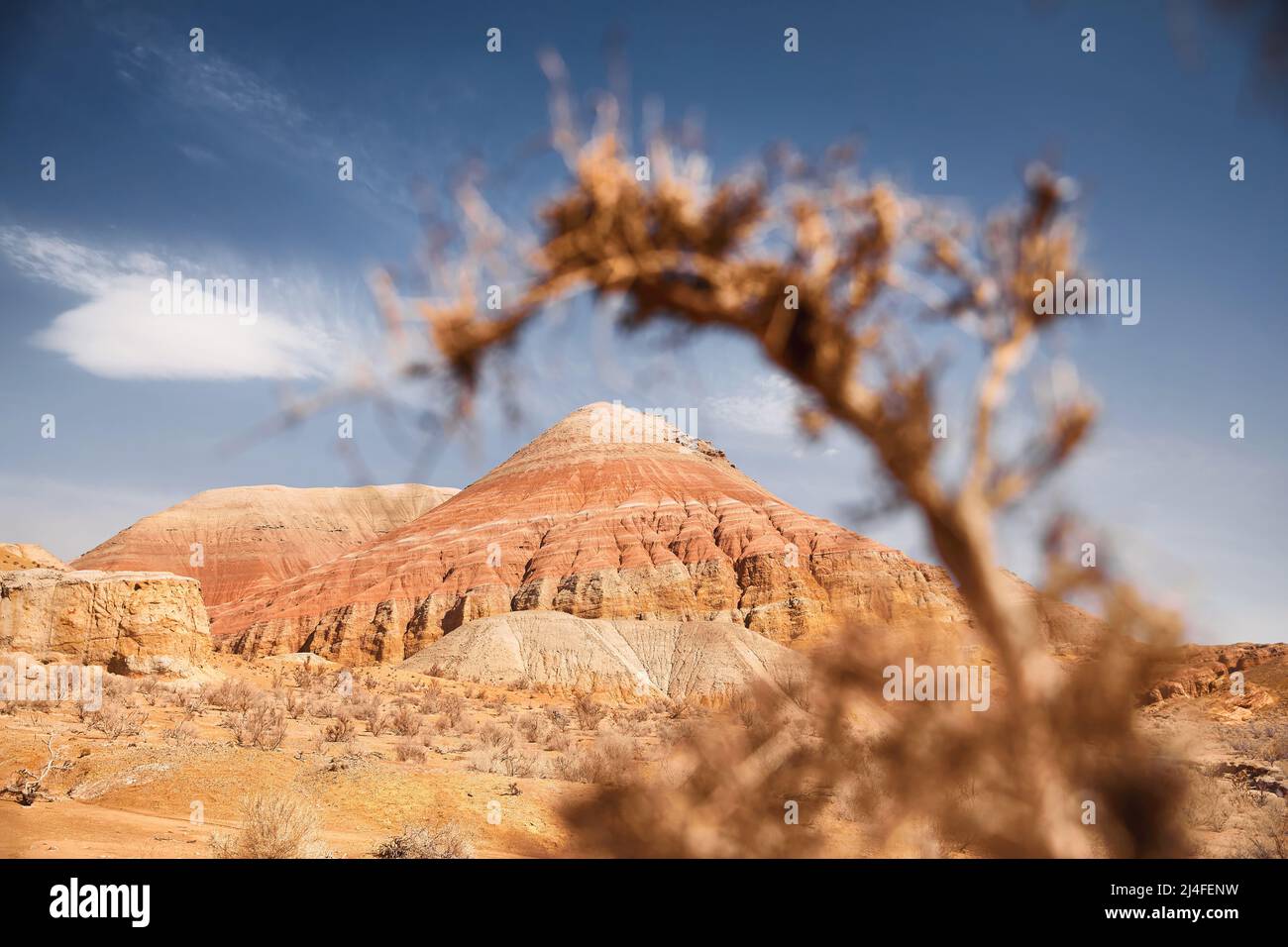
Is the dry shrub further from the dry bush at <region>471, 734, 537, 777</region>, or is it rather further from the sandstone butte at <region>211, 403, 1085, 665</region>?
the sandstone butte at <region>211, 403, 1085, 665</region>

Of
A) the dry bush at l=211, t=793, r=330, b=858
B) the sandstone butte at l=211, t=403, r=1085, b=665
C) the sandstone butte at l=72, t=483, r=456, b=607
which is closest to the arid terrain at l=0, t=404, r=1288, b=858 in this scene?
the dry bush at l=211, t=793, r=330, b=858

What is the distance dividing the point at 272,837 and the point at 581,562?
43.6 m

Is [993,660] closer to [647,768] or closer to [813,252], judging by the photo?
[813,252]

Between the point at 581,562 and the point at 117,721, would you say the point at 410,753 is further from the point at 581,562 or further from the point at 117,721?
the point at 581,562

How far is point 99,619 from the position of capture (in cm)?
1894

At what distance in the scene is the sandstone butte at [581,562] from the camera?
45750mm

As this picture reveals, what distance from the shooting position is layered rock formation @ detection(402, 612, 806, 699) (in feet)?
112

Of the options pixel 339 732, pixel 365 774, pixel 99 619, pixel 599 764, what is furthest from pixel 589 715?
pixel 99 619

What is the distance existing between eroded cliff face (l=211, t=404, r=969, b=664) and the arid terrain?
0.22 m

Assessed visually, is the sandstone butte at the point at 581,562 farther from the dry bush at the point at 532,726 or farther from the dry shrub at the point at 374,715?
the dry shrub at the point at 374,715

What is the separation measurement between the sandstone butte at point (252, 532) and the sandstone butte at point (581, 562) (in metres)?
22.6

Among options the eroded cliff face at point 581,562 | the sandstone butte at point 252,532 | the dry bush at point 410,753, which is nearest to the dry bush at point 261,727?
the dry bush at point 410,753
